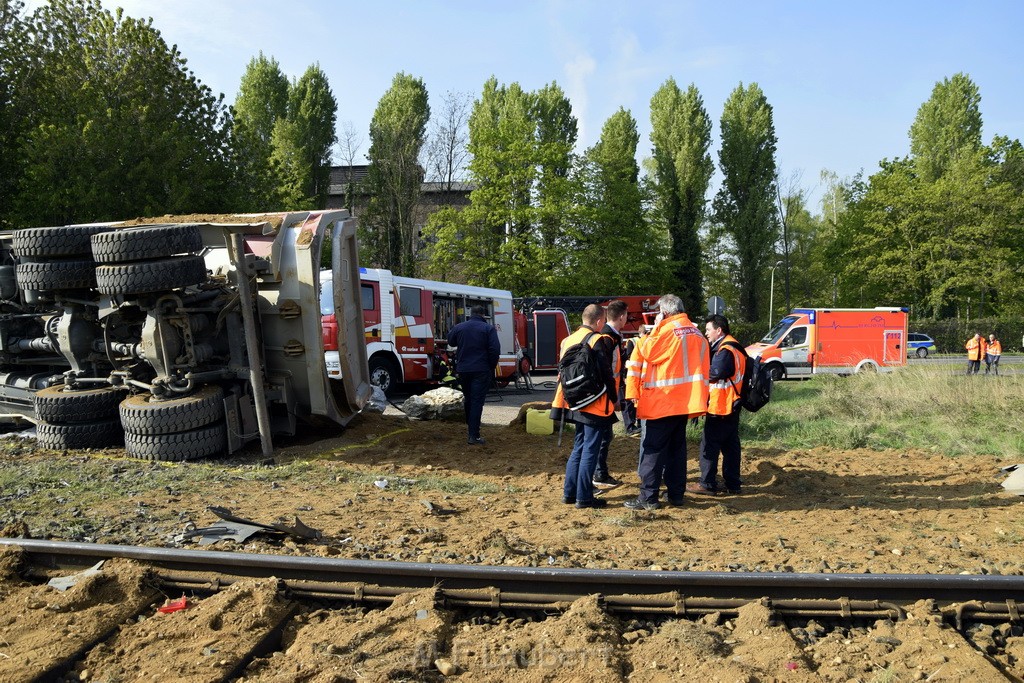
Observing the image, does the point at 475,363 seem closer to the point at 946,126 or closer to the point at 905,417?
the point at 905,417

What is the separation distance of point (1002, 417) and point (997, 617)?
25.1ft

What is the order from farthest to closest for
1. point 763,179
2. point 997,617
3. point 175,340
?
point 763,179 < point 175,340 < point 997,617

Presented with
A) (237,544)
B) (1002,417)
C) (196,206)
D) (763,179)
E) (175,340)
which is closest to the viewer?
(237,544)

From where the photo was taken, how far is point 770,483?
7.37m

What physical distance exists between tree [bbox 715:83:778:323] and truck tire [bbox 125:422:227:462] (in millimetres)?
47736

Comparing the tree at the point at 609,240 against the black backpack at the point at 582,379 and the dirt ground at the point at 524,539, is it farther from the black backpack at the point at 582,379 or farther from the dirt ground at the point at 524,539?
the black backpack at the point at 582,379

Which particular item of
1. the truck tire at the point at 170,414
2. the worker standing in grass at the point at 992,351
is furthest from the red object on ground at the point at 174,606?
the worker standing in grass at the point at 992,351

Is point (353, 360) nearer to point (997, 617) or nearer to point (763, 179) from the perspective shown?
point (997, 617)

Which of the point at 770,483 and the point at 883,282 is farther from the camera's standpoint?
the point at 883,282

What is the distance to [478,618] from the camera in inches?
161

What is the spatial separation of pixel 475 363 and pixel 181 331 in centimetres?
332

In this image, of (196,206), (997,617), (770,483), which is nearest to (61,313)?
(770,483)

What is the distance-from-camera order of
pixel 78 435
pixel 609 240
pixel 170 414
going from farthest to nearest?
pixel 609 240, pixel 78 435, pixel 170 414

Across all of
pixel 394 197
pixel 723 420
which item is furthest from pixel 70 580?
pixel 394 197
